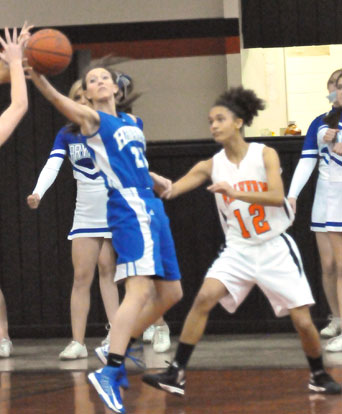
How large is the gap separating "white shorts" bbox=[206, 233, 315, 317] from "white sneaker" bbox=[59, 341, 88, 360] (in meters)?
2.00

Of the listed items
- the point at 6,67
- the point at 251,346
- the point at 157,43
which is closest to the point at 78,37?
the point at 157,43

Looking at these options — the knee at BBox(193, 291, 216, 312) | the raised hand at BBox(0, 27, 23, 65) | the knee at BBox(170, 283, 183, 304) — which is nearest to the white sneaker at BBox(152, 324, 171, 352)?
the knee at BBox(170, 283, 183, 304)

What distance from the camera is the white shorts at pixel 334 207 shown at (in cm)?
796

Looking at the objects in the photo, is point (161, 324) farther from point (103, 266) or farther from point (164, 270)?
point (164, 270)

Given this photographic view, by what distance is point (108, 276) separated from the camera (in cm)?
826

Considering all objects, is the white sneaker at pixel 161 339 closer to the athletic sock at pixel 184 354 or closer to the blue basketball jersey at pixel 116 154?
the athletic sock at pixel 184 354

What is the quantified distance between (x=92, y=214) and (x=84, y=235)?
6.4 inches

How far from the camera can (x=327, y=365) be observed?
738 centimetres

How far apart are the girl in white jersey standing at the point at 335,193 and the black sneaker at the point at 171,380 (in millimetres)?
1881

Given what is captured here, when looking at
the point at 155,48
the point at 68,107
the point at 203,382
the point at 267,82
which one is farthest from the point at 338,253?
the point at 155,48

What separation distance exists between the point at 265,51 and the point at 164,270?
4735 mm

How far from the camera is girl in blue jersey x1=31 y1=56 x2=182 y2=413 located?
6.04m

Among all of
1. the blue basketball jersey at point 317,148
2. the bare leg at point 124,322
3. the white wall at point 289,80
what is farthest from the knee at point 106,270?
the white wall at point 289,80

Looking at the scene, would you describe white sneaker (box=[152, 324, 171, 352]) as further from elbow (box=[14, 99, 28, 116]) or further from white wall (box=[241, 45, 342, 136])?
elbow (box=[14, 99, 28, 116])
